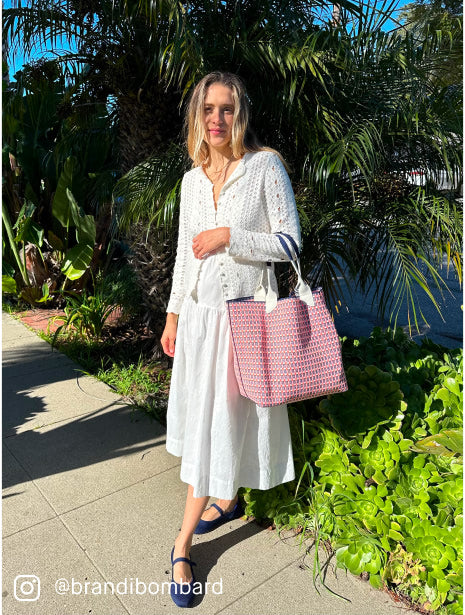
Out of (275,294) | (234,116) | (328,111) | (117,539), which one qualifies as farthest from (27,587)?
(328,111)

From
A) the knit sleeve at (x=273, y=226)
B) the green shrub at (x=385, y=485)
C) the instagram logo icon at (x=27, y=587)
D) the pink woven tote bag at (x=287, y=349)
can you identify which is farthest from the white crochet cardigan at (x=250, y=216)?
the instagram logo icon at (x=27, y=587)

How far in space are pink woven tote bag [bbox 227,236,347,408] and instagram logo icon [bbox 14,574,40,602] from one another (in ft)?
3.93

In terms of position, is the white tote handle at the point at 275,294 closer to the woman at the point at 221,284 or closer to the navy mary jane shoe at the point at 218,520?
the woman at the point at 221,284

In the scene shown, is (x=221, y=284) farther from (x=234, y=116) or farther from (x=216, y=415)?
(x=234, y=116)

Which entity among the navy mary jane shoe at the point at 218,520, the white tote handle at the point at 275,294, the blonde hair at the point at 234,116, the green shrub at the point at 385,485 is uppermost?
the blonde hair at the point at 234,116

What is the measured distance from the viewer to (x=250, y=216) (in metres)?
1.85

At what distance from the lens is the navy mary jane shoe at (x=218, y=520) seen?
2.28 m

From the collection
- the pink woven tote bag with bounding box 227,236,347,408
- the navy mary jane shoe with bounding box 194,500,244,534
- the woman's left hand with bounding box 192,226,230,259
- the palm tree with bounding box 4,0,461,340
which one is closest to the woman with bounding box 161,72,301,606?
the woman's left hand with bounding box 192,226,230,259

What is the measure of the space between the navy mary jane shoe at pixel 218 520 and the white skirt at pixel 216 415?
35 centimetres

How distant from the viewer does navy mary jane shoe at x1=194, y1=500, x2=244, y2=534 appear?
2.28 meters

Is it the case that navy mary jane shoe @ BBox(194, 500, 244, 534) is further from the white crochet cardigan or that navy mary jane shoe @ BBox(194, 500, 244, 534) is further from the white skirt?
the white crochet cardigan

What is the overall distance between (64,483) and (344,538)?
59.5 inches

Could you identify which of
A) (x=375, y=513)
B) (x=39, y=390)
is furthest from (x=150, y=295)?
(x=375, y=513)

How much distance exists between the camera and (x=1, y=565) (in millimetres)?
2059
